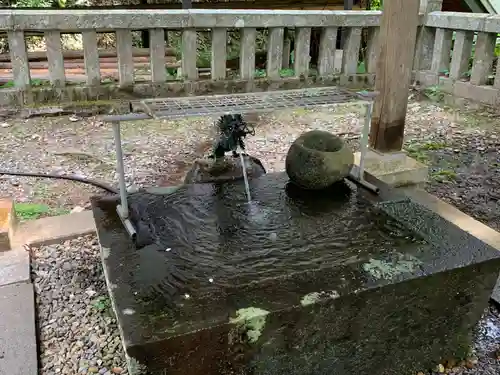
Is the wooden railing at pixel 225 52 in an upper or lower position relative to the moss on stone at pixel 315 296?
upper

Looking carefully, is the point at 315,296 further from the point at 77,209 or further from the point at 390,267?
the point at 77,209

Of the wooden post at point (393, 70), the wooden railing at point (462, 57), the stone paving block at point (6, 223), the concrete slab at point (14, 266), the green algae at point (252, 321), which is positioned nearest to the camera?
the green algae at point (252, 321)

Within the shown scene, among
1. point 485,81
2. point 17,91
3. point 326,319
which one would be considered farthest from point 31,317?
point 485,81

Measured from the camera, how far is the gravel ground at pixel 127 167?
2504mm

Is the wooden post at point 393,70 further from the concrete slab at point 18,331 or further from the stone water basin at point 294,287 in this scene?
the concrete slab at point 18,331

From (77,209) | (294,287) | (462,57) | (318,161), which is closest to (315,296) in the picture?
(294,287)

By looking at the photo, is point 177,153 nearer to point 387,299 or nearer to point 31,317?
point 31,317

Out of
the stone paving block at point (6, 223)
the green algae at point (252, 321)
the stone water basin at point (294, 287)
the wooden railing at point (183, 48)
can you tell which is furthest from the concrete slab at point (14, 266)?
the wooden railing at point (183, 48)

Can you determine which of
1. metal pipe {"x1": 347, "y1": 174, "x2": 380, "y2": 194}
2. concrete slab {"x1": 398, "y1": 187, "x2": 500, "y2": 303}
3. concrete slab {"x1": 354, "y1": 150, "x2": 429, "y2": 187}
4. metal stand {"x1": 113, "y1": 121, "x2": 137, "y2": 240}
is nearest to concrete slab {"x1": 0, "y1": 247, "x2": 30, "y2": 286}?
metal stand {"x1": 113, "y1": 121, "x2": 137, "y2": 240}

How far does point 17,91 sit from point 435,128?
492 cm

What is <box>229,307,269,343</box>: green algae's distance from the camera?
1911 millimetres

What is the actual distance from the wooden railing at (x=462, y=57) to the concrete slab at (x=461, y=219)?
3153 mm

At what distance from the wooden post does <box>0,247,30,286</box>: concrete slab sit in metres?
2.71

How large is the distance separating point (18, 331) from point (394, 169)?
2846 mm
